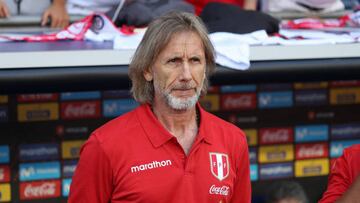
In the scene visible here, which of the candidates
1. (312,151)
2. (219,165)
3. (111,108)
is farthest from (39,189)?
(219,165)

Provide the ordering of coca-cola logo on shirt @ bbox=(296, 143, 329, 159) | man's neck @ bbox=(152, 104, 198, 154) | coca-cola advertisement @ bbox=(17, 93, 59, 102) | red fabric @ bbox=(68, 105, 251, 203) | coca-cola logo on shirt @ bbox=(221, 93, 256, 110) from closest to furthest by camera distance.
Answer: red fabric @ bbox=(68, 105, 251, 203) → man's neck @ bbox=(152, 104, 198, 154) → coca-cola advertisement @ bbox=(17, 93, 59, 102) → coca-cola logo on shirt @ bbox=(221, 93, 256, 110) → coca-cola logo on shirt @ bbox=(296, 143, 329, 159)

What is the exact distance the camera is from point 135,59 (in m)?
2.69

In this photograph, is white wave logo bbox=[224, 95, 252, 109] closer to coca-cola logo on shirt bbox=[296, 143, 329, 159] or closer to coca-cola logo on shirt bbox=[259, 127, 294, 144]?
coca-cola logo on shirt bbox=[259, 127, 294, 144]

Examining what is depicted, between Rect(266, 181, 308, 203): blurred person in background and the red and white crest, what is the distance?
62.9 inches

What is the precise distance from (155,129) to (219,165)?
0.23 metres

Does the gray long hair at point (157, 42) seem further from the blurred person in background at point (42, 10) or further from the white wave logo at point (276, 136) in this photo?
the white wave logo at point (276, 136)

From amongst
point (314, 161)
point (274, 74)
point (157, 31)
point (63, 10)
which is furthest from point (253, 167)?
point (157, 31)

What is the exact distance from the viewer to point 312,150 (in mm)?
4699

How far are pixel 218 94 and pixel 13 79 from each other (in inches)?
51.6

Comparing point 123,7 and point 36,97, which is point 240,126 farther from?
point 36,97

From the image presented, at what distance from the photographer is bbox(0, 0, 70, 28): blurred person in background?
4277 millimetres

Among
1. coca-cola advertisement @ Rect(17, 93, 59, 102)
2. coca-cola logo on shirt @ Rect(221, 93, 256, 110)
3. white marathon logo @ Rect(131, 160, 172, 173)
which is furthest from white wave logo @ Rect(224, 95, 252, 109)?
white marathon logo @ Rect(131, 160, 172, 173)

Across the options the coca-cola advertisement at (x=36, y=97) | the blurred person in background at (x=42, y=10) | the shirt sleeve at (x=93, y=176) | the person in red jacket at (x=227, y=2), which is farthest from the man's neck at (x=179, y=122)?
the person in red jacket at (x=227, y=2)

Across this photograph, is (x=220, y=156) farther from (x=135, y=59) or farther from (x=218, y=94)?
(x=218, y=94)
